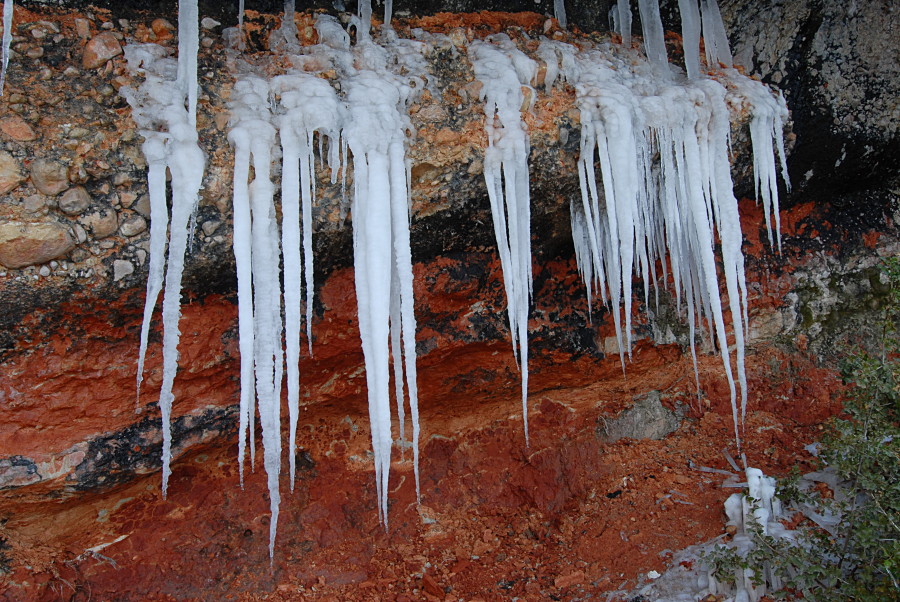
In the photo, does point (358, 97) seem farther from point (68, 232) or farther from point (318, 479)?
point (318, 479)

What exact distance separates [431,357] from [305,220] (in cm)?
140

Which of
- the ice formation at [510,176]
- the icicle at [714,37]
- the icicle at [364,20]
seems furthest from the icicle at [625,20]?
the icicle at [364,20]

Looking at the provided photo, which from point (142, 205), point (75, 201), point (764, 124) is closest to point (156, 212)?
point (142, 205)

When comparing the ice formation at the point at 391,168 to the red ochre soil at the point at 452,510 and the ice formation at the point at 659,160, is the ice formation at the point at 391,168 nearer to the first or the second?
the ice formation at the point at 659,160

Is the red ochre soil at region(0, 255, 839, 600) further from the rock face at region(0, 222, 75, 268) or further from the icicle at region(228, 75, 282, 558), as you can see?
the icicle at region(228, 75, 282, 558)

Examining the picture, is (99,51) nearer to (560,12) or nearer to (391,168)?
(391,168)

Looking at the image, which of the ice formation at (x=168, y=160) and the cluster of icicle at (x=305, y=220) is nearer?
the ice formation at (x=168, y=160)

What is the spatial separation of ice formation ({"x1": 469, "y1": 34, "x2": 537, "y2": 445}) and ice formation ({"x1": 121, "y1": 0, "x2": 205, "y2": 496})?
1461 mm

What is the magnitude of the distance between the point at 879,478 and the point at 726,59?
2.65m

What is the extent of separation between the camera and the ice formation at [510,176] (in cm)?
335

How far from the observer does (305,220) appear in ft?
9.81

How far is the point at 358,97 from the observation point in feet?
10.5

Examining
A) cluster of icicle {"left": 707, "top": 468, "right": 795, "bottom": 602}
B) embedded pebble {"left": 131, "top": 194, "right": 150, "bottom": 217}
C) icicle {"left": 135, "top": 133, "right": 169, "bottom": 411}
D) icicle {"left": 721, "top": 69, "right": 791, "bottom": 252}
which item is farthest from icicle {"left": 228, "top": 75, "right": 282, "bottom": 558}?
icicle {"left": 721, "top": 69, "right": 791, "bottom": 252}

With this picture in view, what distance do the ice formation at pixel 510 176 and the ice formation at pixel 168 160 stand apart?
1.46 m
